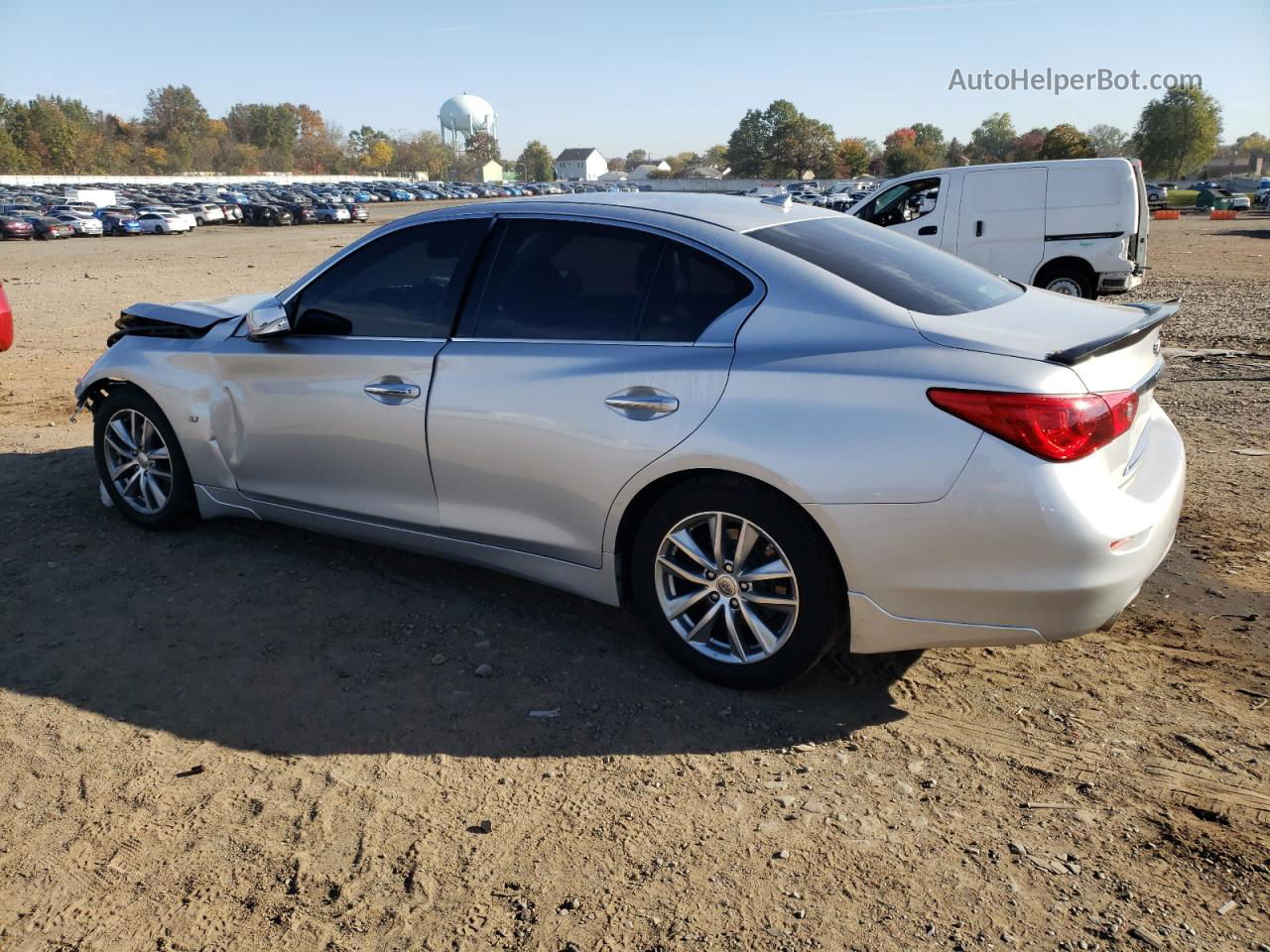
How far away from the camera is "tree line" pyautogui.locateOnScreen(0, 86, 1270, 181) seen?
93.4m

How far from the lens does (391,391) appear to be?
162 inches

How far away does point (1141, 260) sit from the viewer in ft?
44.6

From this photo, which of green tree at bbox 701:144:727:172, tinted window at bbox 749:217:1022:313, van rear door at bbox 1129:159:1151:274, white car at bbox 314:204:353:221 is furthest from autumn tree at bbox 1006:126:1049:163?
tinted window at bbox 749:217:1022:313

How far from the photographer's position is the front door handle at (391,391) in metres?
4.07

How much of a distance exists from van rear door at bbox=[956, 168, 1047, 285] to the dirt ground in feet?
31.0

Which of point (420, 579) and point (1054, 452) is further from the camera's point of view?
point (420, 579)

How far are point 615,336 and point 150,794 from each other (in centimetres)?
210

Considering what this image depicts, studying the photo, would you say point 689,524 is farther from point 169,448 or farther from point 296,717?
point 169,448

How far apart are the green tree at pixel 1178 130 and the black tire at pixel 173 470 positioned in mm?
98701

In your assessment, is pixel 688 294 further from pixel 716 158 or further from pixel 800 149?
pixel 716 158

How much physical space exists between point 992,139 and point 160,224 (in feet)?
422

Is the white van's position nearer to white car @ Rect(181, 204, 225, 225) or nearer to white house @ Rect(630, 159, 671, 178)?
white car @ Rect(181, 204, 225, 225)

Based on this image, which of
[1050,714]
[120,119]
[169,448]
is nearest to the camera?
[1050,714]

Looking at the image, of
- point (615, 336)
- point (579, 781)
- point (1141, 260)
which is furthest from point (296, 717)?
point (1141, 260)
